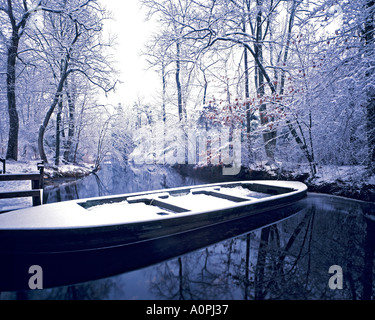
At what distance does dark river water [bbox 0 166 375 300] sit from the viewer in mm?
2037

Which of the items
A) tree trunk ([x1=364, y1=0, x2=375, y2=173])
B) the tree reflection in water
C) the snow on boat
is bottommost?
the tree reflection in water

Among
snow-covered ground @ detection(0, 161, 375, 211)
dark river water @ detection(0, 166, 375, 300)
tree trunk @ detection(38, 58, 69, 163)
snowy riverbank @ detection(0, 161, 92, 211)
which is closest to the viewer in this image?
dark river water @ detection(0, 166, 375, 300)

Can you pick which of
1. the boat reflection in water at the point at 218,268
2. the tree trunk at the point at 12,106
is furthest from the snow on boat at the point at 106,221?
the tree trunk at the point at 12,106

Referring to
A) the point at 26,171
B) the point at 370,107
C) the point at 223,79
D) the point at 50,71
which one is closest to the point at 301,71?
the point at 370,107

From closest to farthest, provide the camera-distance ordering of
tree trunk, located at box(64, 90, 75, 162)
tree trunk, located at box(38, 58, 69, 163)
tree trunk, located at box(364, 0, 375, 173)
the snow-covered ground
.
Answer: tree trunk, located at box(364, 0, 375, 173) → the snow-covered ground → tree trunk, located at box(38, 58, 69, 163) → tree trunk, located at box(64, 90, 75, 162)

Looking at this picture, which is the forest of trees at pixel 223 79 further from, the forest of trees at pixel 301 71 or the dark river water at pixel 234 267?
the dark river water at pixel 234 267

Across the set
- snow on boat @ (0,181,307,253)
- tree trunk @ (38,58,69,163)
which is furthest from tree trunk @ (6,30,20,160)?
snow on boat @ (0,181,307,253)

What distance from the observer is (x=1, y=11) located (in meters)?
9.00

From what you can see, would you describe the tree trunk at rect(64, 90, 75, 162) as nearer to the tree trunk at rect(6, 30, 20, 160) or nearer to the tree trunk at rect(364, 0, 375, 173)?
the tree trunk at rect(6, 30, 20, 160)

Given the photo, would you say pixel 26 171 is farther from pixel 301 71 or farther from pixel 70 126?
pixel 301 71

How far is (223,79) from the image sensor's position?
35.6ft

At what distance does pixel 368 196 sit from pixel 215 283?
5588mm
